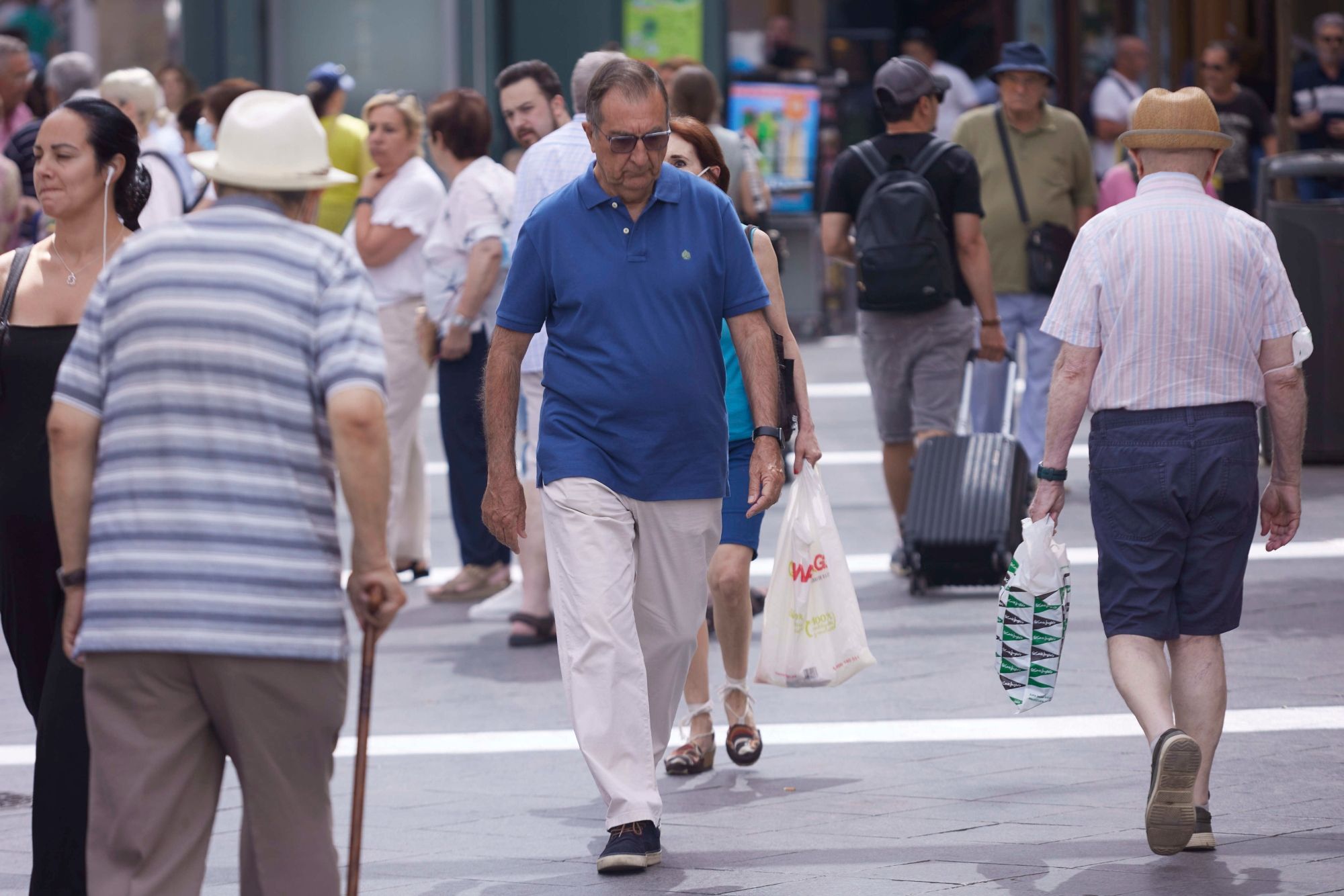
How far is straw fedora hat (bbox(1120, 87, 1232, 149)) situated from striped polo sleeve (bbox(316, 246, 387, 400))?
7.38 ft

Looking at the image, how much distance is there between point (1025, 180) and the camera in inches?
387

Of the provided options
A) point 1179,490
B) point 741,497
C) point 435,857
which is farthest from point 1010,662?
point 435,857

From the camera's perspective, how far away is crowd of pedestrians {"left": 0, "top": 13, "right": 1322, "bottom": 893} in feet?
11.8

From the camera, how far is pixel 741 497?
6.07 meters

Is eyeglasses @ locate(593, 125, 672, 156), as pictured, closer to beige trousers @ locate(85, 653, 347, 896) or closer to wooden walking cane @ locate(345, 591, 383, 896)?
wooden walking cane @ locate(345, 591, 383, 896)

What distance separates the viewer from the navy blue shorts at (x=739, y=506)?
235 inches

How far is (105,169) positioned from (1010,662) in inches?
98.9

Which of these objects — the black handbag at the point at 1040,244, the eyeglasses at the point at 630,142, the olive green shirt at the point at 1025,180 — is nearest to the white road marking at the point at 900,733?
the eyeglasses at the point at 630,142

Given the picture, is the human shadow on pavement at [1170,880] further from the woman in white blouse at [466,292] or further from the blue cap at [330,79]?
the blue cap at [330,79]

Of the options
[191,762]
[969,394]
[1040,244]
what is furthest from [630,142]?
[1040,244]

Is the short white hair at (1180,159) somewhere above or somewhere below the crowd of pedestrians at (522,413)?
above

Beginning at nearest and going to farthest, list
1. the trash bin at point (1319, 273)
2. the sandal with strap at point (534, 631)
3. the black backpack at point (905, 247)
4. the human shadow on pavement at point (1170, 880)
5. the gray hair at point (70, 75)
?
the human shadow on pavement at point (1170, 880)
the sandal with strap at point (534, 631)
the black backpack at point (905, 247)
the trash bin at point (1319, 273)
the gray hair at point (70, 75)

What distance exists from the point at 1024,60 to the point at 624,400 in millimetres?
5171

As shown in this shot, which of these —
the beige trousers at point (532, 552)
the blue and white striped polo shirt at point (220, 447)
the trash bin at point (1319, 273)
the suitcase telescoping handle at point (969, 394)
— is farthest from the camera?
the trash bin at point (1319, 273)
